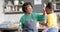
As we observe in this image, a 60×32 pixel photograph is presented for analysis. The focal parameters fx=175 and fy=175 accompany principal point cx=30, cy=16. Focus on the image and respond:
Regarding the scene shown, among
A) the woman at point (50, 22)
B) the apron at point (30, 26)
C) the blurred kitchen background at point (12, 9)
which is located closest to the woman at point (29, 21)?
the apron at point (30, 26)

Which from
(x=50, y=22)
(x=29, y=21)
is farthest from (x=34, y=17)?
(x=50, y=22)

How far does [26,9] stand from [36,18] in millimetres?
178

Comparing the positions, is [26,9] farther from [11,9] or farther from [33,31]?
[11,9]

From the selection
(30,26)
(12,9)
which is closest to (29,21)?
(30,26)

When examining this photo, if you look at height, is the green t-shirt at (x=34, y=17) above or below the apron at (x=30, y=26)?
above

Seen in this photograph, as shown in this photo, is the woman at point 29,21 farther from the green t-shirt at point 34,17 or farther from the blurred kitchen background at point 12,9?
the blurred kitchen background at point 12,9

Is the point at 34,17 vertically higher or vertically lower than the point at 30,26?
higher

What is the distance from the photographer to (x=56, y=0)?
4.48m

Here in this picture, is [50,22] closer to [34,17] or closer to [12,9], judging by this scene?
[34,17]

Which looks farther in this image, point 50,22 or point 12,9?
point 12,9

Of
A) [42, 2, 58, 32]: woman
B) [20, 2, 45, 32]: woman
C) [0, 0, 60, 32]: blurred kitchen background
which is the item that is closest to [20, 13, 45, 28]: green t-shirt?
[20, 2, 45, 32]: woman

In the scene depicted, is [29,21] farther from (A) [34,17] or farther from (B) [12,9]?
(B) [12,9]

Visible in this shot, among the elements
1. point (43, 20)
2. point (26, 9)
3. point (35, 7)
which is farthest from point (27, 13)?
point (35, 7)

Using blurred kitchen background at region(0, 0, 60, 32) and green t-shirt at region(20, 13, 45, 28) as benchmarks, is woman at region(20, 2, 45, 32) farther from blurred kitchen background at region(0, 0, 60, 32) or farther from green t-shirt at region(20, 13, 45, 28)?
blurred kitchen background at region(0, 0, 60, 32)
